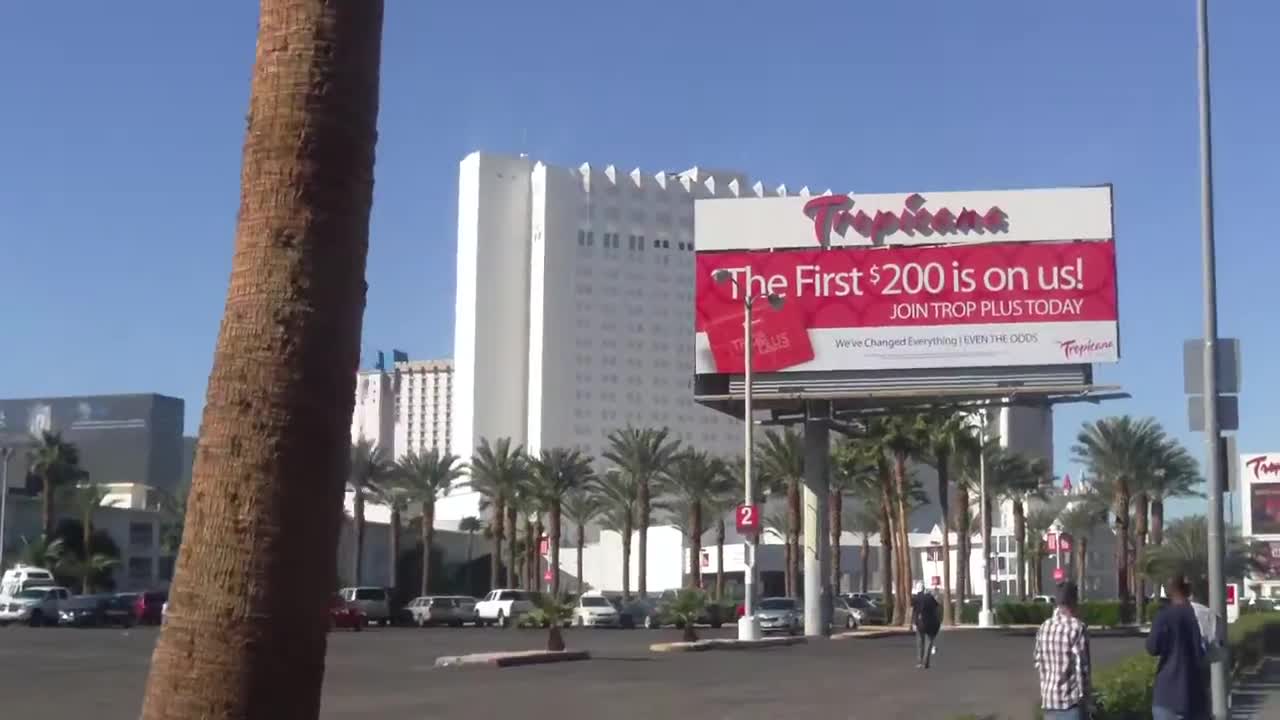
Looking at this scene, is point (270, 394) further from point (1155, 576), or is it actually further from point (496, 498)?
point (496, 498)

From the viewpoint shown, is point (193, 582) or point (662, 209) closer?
point (193, 582)

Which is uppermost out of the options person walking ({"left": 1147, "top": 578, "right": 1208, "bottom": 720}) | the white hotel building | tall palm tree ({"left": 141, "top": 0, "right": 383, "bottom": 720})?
the white hotel building

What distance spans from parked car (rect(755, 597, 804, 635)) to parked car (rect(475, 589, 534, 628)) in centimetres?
1063

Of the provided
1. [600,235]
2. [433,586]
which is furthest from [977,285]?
[600,235]

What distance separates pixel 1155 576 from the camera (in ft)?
204

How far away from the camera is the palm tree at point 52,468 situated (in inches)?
3100

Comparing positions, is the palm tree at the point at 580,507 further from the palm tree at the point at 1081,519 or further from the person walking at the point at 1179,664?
the person walking at the point at 1179,664

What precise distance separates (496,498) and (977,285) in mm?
42422

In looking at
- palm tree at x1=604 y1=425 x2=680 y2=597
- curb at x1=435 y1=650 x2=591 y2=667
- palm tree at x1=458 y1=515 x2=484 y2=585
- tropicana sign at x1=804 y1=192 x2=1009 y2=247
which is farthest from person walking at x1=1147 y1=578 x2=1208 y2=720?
palm tree at x1=458 y1=515 x2=484 y2=585

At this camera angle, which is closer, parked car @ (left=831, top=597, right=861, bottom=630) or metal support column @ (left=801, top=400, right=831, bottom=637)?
metal support column @ (left=801, top=400, right=831, bottom=637)

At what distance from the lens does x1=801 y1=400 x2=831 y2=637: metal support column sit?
158 feet

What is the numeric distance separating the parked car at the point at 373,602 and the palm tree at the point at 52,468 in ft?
74.5

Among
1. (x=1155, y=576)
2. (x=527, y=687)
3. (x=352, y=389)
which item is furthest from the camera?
(x=1155, y=576)

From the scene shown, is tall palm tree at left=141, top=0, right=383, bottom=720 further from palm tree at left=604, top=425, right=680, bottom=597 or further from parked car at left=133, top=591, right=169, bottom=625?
palm tree at left=604, top=425, right=680, bottom=597
